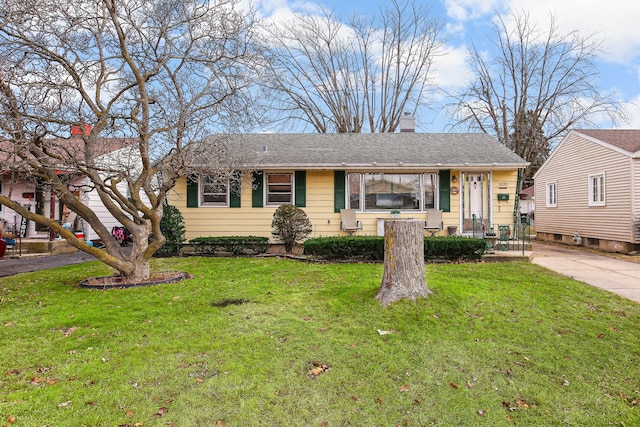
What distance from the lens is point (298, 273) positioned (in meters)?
7.97

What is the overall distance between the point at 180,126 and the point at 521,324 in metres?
Result: 6.47

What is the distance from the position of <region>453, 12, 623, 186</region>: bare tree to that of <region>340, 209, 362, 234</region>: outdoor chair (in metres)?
17.8

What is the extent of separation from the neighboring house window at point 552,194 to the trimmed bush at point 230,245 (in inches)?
540

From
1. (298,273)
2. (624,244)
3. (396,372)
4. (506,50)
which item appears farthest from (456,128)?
(396,372)

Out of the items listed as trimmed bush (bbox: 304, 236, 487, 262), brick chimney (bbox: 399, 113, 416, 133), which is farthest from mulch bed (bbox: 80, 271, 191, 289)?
brick chimney (bbox: 399, 113, 416, 133)

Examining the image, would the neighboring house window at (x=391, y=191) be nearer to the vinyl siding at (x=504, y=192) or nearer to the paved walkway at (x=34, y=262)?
the vinyl siding at (x=504, y=192)

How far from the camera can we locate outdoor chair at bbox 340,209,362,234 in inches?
468

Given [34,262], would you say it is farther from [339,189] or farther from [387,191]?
[387,191]

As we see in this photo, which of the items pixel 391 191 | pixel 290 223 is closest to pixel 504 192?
pixel 391 191

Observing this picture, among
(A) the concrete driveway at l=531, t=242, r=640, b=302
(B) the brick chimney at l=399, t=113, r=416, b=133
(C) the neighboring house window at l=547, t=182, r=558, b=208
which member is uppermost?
(B) the brick chimney at l=399, t=113, r=416, b=133

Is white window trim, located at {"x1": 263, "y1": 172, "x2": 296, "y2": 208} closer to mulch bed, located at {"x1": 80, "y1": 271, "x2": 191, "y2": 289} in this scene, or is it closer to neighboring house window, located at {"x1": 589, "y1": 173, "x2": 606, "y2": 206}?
mulch bed, located at {"x1": 80, "y1": 271, "x2": 191, "y2": 289}

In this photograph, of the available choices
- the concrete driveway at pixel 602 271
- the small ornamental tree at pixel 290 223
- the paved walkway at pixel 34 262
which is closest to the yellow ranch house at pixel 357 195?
the small ornamental tree at pixel 290 223

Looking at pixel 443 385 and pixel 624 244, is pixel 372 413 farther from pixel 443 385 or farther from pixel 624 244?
pixel 624 244

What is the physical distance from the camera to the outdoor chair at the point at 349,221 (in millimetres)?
11883
